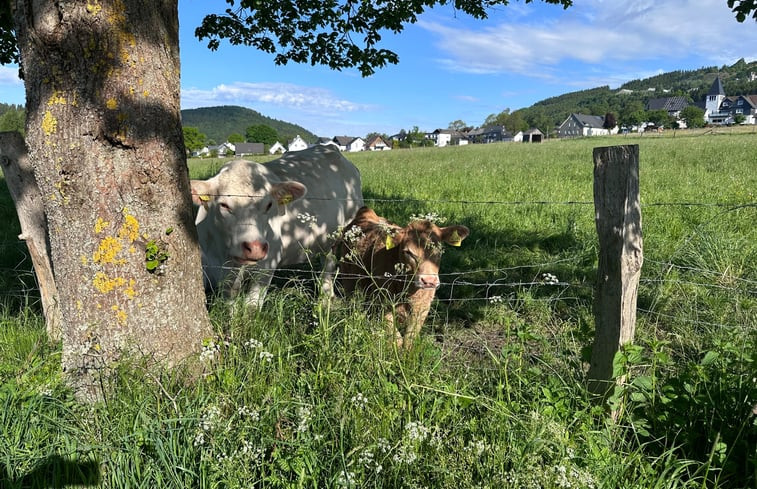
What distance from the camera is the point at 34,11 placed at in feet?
8.38

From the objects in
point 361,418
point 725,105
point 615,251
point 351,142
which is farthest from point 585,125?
point 361,418

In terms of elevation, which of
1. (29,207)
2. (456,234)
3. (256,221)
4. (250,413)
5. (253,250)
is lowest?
(250,413)

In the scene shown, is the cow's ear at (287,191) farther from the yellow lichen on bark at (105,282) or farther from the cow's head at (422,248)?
the yellow lichen on bark at (105,282)

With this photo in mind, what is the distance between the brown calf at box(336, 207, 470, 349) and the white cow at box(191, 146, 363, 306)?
16.6 inches

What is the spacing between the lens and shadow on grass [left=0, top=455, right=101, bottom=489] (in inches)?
88.3

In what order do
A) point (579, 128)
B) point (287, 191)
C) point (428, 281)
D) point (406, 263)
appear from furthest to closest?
point (579, 128) → point (287, 191) → point (406, 263) → point (428, 281)

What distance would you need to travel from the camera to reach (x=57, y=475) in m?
2.26

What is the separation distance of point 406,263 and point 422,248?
21 centimetres

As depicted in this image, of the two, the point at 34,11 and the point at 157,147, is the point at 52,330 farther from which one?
the point at 34,11

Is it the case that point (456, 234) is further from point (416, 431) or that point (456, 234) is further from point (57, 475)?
point (57, 475)

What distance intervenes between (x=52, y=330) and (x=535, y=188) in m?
10.8

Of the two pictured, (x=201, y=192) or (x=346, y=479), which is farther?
(x=201, y=192)

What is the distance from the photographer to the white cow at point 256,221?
4688 millimetres

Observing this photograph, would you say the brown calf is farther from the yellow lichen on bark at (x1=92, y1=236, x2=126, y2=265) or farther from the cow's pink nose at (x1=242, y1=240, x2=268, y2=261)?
the yellow lichen on bark at (x1=92, y1=236, x2=126, y2=265)
